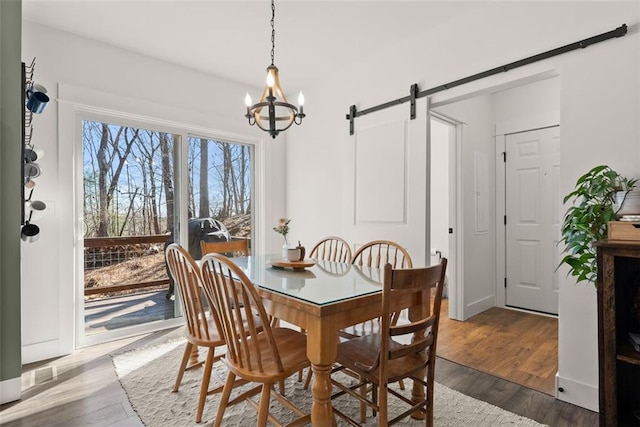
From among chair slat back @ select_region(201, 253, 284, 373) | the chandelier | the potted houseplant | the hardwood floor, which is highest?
the chandelier

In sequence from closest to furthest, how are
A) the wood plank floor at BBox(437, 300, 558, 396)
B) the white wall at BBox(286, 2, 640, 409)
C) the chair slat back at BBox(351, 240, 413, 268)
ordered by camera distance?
1. the white wall at BBox(286, 2, 640, 409)
2. the chair slat back at BBox(351, 240, 413, 268)
3. the wood plank floor at BBox(437, 300, 558, 396)

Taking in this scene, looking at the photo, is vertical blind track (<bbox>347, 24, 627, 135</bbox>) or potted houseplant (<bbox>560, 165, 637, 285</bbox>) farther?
vertical blind track (<bbox>347, 24, 627, 135</bbox>)

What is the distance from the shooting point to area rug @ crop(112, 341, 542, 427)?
1.84m

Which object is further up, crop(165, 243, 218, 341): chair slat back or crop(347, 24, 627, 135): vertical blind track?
crop(347, 24, 627, 135): vertical blind track

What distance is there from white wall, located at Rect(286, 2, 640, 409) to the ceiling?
0.20m

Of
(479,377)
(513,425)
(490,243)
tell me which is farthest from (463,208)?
(513,425)

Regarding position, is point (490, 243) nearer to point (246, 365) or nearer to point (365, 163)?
point (365, 163)

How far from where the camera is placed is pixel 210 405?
1998 millimetres

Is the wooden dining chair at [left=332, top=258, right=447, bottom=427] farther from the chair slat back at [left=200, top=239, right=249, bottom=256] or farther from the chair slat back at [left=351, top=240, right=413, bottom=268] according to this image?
the chair slat back at [left=200, top=239, right=249, bottom=256]

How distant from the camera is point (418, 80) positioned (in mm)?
2859

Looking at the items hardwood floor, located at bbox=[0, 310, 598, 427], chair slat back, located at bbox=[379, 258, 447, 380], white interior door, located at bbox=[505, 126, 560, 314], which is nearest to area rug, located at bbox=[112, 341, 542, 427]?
hardwood floor, located at bbox=[0, 310, 598, 427]

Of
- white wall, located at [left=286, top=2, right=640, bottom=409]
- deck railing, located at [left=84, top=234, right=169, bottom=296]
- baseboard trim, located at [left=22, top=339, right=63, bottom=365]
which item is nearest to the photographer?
white wall, located at [left=286, top=2, right=640, bottom=409]

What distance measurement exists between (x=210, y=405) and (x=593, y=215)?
2321 millimetres

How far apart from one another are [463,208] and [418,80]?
142 centimetres
